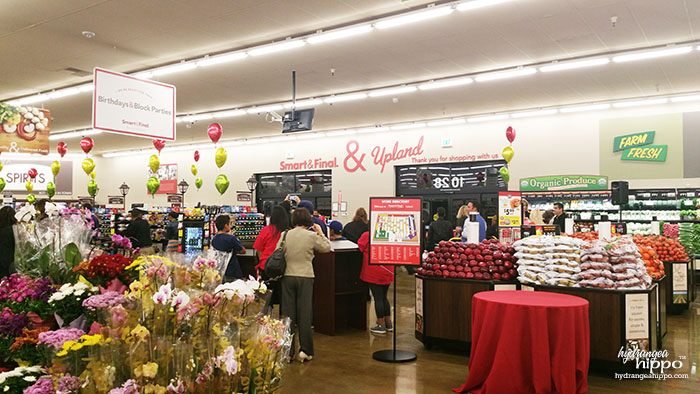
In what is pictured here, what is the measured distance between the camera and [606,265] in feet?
16.4

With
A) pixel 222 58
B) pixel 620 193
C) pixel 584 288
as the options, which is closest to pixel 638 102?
pixel 620 193

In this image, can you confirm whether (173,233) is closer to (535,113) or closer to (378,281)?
(378,281)

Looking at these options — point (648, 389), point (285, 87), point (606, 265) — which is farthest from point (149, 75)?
point (648, 389)

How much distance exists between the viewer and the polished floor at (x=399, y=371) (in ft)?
14.7

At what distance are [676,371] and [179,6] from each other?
22.3ft

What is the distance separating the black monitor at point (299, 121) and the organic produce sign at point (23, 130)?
436 centimetres

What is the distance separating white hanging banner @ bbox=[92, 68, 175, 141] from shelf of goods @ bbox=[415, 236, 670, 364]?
4.15m

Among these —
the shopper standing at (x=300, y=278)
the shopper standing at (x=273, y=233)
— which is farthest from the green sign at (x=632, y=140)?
the shopper standing at (x=300, y=278)

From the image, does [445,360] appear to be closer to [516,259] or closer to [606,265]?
[516,259]

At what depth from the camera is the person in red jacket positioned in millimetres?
6402

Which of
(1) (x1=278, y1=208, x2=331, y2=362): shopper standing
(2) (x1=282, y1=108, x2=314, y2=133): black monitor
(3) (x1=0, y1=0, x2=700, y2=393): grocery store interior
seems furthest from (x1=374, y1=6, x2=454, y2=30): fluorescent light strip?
(2) (x1=282, y1=108, x2=314, y2=133): black monitor

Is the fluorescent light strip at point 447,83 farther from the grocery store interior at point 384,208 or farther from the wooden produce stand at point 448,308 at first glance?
the wooden produce stand at point 448,308

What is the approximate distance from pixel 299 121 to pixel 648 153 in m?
7.67

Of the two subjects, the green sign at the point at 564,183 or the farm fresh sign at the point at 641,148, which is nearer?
the farm fresh sign at the point at 641,148
